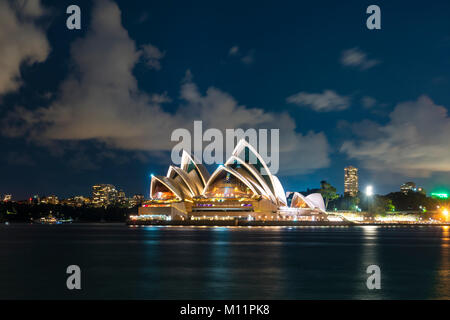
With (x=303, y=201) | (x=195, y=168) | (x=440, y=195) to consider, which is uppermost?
(x=195, y=168)

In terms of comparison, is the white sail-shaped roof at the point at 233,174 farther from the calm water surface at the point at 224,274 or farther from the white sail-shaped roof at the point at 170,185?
the calm water surface at the point at 224,274

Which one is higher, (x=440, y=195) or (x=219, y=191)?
(x=219, y=191)

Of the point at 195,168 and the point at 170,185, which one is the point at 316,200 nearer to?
the point at 195,168

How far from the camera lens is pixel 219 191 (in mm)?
103812

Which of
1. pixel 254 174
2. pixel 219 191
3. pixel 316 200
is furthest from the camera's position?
pixel 316 200

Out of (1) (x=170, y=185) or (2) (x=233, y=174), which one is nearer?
(2) (x=233, y=174)

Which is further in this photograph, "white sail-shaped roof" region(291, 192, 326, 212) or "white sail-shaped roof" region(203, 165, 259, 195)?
"white sail-shaped roof" region(291, 192, 326, 212)

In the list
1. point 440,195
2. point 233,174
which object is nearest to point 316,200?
point 233,174

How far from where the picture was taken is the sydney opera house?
102m

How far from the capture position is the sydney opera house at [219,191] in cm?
10169

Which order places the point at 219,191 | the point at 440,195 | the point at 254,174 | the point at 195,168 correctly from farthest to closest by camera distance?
the point at 440,195 < the point at 195,168 < the point at 219,191 < the point at 254,174

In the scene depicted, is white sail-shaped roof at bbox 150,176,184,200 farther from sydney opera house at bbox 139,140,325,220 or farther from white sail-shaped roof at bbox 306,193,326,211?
white sail-shaped roof at bbox 306,193,326,211

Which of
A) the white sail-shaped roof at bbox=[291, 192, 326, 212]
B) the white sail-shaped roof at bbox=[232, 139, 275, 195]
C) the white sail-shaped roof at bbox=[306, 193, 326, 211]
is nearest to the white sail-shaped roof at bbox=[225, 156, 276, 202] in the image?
the white sail-shaped roof at bbox=[232, 139, 275, 195]

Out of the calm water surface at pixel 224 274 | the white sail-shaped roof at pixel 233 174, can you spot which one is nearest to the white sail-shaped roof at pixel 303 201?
the white sail-shaped roof at pixel 233 174
